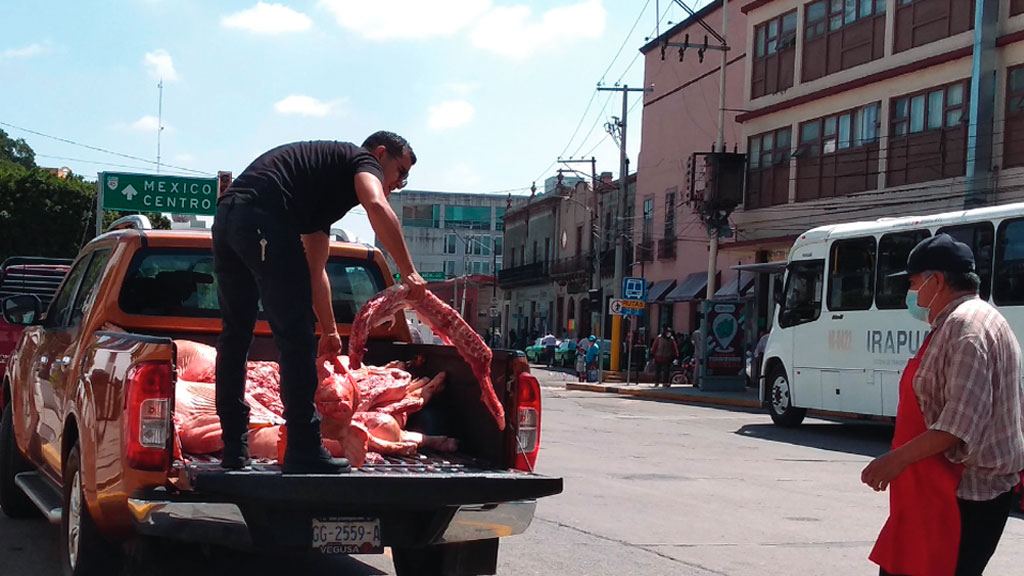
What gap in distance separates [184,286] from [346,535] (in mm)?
2705

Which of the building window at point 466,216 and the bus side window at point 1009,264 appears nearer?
the bus side window at point 1009,264

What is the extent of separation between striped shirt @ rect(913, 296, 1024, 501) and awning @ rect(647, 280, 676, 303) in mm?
38386

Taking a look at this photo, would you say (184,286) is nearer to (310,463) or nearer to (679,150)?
(310,463)

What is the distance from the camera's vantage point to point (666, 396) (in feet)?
94.3

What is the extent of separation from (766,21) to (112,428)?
32.4 meters

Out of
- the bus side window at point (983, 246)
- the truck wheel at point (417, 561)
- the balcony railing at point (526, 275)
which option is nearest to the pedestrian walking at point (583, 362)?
the bus side window at point (983, 246)

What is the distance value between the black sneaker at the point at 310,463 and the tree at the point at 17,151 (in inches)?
4117

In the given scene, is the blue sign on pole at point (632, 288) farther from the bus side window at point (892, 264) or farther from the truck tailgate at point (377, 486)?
the truck tailgate at point (377, 486)

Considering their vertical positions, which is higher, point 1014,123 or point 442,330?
point 1014,123

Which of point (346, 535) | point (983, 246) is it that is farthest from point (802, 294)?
point (346, 535)

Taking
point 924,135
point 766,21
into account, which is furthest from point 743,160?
point 924,135

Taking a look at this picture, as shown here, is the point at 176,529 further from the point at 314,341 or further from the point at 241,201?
the point at 241,201

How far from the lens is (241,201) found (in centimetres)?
Result: 497

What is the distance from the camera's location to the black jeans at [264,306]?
186 inches
